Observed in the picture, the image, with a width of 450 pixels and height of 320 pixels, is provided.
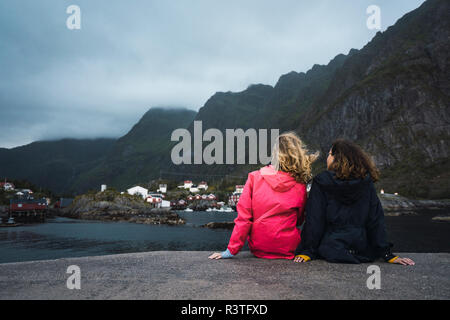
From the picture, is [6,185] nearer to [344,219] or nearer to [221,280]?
[221,280]

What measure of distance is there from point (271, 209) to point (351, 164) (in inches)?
54.0

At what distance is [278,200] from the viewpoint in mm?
4488

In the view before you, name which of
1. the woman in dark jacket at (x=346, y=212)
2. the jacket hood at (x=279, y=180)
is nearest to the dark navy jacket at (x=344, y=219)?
the woman in dark jacket at (x=346, y=212)

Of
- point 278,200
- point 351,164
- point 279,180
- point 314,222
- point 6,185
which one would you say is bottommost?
point 6,185

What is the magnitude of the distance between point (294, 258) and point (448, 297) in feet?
6.68

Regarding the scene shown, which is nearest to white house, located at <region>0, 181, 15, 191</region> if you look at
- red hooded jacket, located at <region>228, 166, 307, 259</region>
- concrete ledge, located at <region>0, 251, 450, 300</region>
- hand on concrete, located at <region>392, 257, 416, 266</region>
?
concrete ledge, located at <region>0, 251, 450, 300</region>

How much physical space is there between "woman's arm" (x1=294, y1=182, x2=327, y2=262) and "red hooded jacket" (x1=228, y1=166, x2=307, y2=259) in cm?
18

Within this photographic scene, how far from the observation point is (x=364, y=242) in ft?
14.4

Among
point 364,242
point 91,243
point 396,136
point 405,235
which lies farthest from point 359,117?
point 364,242

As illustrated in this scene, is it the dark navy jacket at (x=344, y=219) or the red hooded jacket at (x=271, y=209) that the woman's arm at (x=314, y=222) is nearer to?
the dark navy jacket at (x=344, y=219)

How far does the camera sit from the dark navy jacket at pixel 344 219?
14.1 feet

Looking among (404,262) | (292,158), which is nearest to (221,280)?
(292,158)

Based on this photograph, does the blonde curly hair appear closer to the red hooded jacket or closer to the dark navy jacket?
the red hooded jacket
